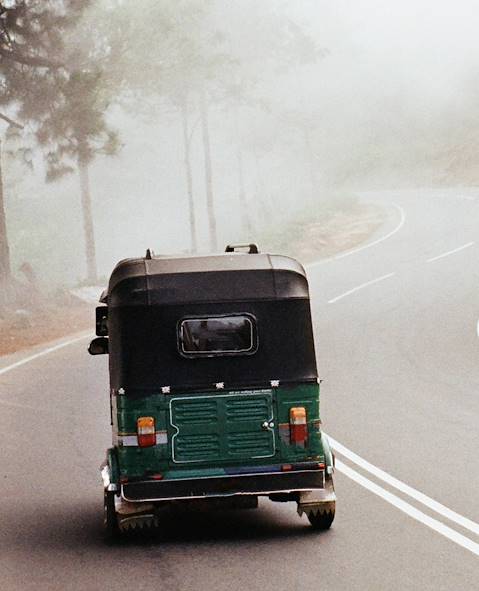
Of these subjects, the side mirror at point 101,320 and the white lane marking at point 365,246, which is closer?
the side mirror at point 101,320

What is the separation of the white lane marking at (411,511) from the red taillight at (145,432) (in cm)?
243

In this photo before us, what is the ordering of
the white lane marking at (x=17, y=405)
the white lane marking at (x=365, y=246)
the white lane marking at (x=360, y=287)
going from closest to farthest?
the white lane marking at (x=17, y=405) → the white lane marking at (x=360, y=287) → the white lane marking at (x=365, y=246)

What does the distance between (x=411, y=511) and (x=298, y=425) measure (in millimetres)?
1635

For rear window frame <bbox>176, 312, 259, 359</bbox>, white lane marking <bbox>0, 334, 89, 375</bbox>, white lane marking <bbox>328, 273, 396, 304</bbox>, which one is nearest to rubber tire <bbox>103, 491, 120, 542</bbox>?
rear window frame <bbox>176, 312, 259, 359</bbox>

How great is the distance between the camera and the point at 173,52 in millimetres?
49969

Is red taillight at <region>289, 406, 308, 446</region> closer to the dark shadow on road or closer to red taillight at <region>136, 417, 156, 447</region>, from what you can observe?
the dark shadow on road

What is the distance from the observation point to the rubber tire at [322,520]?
10.1 metres

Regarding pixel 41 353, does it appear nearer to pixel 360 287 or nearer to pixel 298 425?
pixel 360 287

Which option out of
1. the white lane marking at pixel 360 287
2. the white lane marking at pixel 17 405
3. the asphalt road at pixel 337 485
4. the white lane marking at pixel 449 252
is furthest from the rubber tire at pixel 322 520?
the white lane marking at pixel 449 252

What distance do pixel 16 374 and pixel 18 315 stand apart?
11239 millimetres

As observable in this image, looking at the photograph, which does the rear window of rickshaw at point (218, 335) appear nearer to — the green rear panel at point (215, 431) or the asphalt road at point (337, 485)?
the green rear panel at point (215, 431)

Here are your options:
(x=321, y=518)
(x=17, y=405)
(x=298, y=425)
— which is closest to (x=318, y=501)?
(x=321, y=518)

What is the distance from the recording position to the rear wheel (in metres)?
10.1

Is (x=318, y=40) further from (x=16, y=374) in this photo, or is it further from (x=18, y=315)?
(x=16, y=374)
